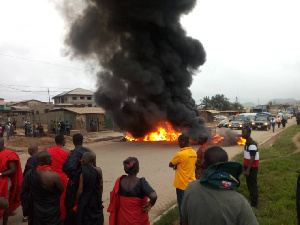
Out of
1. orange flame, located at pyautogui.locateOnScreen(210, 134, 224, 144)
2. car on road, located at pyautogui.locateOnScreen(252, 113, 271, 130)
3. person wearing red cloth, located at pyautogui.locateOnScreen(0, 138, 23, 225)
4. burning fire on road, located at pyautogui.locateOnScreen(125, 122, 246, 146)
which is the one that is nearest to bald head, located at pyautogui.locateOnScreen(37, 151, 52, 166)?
person wearing red cloth, located at pyautogui.locateOnScreen(0, 138, 23, 225)

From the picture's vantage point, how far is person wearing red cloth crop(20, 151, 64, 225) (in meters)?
3.60

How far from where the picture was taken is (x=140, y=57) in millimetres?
20766

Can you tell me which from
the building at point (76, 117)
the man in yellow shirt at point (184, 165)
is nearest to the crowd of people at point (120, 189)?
the man in yellow shirt at point (184, 165)

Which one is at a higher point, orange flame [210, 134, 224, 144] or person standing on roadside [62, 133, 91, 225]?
person standing on roadside [62, 133, 91, 225]

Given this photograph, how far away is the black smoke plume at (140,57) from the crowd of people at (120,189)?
48.1ft

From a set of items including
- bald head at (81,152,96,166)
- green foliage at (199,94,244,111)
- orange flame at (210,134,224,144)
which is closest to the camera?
bald head at (81,152,96,166)

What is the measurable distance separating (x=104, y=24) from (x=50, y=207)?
19885 mm

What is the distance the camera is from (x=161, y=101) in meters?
20.3

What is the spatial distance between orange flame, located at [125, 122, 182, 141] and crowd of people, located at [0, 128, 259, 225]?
51.1 feet

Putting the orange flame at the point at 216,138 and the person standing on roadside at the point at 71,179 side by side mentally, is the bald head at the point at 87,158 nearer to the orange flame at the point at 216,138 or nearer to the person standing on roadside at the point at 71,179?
the person standing on roadside at the point at 71,179

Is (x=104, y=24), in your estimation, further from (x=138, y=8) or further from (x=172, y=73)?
(x=172, y=73)

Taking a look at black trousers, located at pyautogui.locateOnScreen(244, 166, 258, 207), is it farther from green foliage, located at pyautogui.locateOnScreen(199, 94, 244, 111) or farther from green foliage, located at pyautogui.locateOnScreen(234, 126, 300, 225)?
green foliage, located at pyautogui.locateOnScreen(199, 94, 244, 111)

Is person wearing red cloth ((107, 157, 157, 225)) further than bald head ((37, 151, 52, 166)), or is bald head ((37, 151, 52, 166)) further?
bald head ((37, 151, 52, 166))

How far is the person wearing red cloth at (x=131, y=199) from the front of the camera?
130 inches
